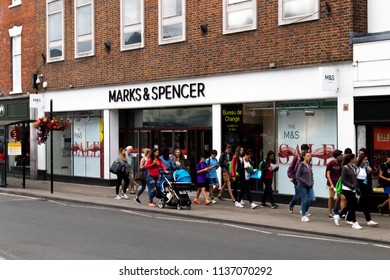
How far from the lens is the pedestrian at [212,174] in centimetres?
1923

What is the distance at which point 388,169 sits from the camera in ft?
51.4

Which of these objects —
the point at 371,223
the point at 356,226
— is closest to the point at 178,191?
the point at 356,226

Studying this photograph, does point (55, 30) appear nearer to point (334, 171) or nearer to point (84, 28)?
point (84, 28)

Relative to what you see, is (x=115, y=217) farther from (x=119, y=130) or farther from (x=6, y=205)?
(x=119, y=130)

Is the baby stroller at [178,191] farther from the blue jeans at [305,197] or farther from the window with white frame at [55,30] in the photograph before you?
the window with white frame at [55,30]

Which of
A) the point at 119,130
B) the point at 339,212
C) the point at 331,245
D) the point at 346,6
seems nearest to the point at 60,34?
the point at 119,130

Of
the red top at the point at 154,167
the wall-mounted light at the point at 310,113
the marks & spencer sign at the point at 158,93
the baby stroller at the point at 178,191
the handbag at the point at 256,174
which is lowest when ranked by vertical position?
the baby stroller at the point at 178,191

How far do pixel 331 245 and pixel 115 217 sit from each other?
628 cm

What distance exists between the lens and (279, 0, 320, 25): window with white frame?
17578mm

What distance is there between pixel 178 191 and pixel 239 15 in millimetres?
6013

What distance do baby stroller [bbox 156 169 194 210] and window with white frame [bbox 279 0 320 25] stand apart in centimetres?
531

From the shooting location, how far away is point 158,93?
904 inches

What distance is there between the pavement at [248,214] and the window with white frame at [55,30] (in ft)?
22.3

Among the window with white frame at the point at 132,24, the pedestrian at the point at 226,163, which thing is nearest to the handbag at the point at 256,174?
the pedestrian at the point at 226,163
